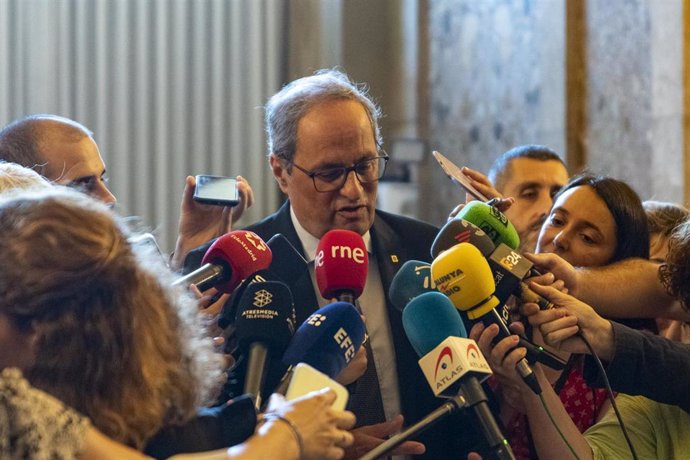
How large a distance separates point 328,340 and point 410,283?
43cm

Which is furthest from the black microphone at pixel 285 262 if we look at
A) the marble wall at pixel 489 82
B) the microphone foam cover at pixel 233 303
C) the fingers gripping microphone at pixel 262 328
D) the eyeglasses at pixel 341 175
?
the marble wall at pixel 489 82

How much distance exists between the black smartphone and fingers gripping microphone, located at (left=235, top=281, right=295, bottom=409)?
0.84 meters

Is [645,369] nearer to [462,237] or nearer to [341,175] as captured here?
[462,237]

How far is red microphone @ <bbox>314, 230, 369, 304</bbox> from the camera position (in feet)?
6.57

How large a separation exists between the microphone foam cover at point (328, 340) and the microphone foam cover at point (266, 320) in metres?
0.04

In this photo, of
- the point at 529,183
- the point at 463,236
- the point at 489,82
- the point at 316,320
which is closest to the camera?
the point at 316,320

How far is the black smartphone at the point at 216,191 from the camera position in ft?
8.74

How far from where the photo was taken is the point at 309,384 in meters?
1.62

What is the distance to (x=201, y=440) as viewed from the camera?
5.37ft

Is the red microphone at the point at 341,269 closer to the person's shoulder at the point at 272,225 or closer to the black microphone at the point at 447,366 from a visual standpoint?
the black microphone at the point at 447,366

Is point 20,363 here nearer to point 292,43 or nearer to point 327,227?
point 327,227

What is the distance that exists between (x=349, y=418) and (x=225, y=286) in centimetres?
50

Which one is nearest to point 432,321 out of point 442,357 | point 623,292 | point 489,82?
point 442,357

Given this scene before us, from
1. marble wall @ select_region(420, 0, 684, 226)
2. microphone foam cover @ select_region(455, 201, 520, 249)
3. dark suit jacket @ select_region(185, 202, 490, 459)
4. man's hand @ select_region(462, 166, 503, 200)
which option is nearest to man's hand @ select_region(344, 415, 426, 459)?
dark suit jacket @ select_region(185, 202, 490, 459)
